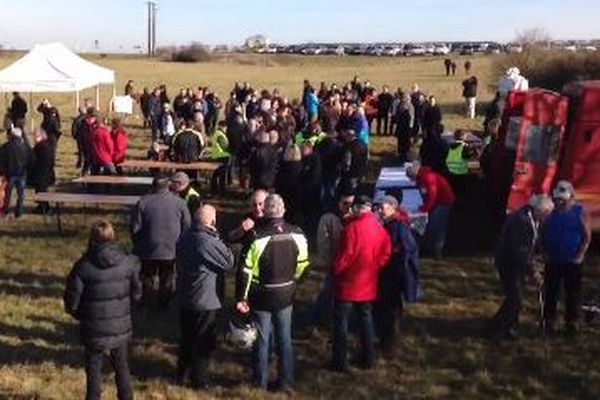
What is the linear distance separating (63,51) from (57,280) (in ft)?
53.8

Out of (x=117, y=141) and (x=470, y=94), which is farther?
(x=470, y=94)

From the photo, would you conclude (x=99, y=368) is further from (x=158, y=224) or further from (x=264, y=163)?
(x=264, y=163)

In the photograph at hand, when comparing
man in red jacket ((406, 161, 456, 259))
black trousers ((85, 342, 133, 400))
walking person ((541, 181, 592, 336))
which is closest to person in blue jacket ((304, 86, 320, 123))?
man in red jacket ((406, 161, 456, 259))

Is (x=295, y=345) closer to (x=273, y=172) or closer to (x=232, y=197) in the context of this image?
(x=273, y=172)

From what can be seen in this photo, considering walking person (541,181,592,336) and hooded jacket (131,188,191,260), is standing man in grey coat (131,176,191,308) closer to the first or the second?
hooded jacket (131,188,191,260)

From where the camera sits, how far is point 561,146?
12.0 meters

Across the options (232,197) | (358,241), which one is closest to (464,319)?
(358,241)

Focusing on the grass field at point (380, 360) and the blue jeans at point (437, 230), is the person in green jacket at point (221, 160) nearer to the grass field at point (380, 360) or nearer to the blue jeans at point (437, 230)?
the grass field at point (380, 360)

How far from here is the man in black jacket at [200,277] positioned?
7.63 metres

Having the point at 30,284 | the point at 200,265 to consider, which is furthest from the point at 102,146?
the point at 200,265

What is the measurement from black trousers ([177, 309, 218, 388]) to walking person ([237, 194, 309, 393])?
0.40 m

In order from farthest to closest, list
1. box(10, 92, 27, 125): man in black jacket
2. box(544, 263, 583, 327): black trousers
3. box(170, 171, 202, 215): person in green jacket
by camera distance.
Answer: box(10, 92, 27, 125): man in black jacket → box(170, 171, 202, 215): person in green jacket → box(544, 263, 583, 327): black trousers

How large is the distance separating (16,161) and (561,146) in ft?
28.2

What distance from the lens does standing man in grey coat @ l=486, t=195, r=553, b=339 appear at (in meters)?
8.73
